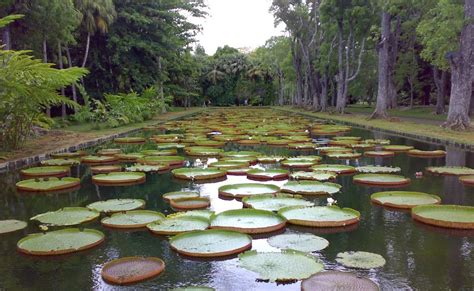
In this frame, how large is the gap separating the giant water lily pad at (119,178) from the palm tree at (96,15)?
48.5ft

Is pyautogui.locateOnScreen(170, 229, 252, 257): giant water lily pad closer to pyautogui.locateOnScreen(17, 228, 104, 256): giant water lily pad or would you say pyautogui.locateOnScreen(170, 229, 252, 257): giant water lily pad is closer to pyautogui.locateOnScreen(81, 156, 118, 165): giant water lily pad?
pyautogui.locateOnScreen(17, 228, 104, 256): giant water lily pad

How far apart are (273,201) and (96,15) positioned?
61.3 ft

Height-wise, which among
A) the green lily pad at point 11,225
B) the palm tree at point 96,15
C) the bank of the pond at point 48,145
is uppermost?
the palm tree at point 96,15

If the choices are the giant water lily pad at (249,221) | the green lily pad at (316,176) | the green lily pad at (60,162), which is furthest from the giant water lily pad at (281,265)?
the green lily pad at (60,162)

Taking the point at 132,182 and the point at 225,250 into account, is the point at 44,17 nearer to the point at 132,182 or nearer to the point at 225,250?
the point at 132,182

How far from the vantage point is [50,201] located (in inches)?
254

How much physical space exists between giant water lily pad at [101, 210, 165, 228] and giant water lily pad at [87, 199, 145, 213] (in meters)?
0.33

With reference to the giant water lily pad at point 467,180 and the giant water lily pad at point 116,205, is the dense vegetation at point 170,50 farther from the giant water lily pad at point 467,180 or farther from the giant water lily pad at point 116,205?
the giant water lily pad at point 467,180

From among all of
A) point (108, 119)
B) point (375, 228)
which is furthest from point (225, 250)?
point (108, 119)

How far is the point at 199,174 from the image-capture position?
A: 26.0 ft

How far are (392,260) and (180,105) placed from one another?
42.7 m

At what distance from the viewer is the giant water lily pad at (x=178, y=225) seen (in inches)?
188

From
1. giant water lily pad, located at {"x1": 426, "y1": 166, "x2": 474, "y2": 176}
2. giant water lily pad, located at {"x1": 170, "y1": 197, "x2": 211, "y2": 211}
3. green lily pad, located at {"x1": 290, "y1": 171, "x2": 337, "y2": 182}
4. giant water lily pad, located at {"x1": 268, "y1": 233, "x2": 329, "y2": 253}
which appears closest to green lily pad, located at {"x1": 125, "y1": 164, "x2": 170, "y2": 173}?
giant water lily pad, located at {"x1": 170, "y1": 197, "x2": 211, "y2": 211}

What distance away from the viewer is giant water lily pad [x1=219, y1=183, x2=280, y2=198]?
6438 mm
